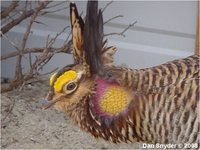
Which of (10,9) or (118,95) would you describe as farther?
(10,9)

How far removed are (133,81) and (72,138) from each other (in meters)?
1.16

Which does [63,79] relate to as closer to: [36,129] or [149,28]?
[36,129]

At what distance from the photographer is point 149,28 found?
95.0 inches

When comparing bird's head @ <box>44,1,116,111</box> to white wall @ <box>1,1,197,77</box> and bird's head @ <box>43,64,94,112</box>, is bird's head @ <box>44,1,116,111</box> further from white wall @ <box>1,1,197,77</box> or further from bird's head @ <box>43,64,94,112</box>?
white wall @ <box>1,1,197,77</box>

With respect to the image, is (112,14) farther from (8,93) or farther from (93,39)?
(93,39)

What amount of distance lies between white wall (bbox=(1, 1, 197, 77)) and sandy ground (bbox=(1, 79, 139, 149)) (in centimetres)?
35

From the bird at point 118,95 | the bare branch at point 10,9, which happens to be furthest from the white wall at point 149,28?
the bird at point 118,95

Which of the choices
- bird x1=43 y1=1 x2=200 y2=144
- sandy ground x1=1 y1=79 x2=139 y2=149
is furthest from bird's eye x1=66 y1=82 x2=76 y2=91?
sandy ground x1=1 y1=79 x2=139 y2=149

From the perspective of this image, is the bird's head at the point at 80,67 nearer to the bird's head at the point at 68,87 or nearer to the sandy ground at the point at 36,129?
the bird's head at the point at 68,87

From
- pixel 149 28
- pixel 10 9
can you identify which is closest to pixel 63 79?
pixel 10 9

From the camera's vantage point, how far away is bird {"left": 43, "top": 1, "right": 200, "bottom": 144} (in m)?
1.12

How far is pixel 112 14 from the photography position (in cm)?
249

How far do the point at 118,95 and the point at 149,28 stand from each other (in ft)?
4.39

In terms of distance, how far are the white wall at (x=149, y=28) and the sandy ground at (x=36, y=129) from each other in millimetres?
354
